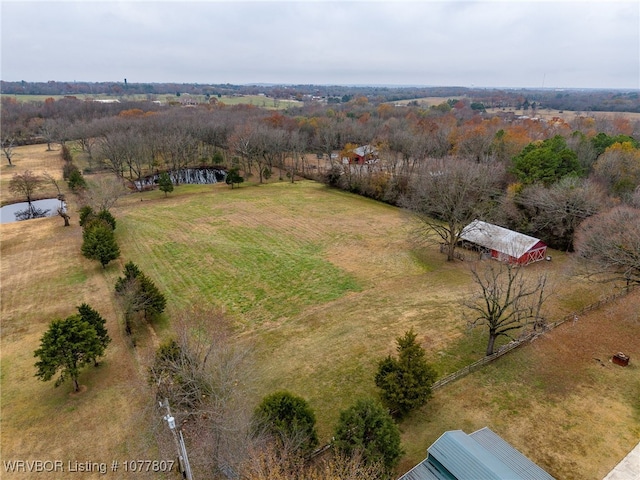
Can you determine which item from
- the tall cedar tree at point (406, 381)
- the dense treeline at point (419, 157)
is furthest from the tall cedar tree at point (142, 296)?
the dense treeline at point (419, 157)

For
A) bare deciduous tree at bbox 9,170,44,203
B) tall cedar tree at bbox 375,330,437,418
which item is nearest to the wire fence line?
tall cedar tree at bbox 375,330,437,418

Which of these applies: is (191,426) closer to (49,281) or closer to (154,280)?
(154,280)

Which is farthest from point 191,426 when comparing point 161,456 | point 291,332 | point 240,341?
point 291,332

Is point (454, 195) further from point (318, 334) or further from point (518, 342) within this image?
point (318, 334)

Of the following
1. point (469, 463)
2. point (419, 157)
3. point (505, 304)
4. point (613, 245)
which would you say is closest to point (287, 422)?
point (469, 463)

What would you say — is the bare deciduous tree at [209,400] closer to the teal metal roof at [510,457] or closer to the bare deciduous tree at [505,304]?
the teal metal roof at [510,457]

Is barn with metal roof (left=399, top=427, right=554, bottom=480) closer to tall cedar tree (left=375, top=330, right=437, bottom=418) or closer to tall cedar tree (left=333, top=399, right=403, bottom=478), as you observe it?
tall cedar tree (left=333, top=399, right=403, bottom=478)
